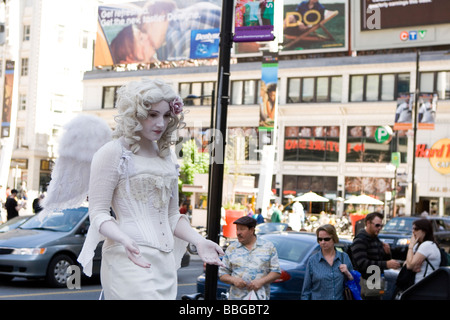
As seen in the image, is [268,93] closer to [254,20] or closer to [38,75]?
[254,20]

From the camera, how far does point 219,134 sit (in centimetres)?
800

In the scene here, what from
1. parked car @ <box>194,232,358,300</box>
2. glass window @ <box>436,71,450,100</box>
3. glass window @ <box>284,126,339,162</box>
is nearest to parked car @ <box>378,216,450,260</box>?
parked car @ <box>194,232,358,300</box>

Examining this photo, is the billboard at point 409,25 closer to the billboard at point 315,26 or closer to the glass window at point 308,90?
the billboard at point 315,26

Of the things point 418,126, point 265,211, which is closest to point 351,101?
point 418,126

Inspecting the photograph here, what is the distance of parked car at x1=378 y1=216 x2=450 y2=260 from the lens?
19612 mm

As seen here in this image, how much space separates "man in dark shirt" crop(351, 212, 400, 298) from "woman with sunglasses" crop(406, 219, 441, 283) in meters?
0.32

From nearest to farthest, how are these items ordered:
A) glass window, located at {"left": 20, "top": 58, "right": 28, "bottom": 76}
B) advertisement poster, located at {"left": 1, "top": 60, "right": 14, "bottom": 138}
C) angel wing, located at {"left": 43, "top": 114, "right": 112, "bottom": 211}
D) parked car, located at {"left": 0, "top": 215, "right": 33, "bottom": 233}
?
angel wing, located at {"left": 43, "top": 114, "right": 112, "bottom": 211}
parked car, located at {"left": 0, "top": 215, "right": 33, "bottom": 233}
advertisement poster, located at {"left": 1, "top": 60, "right": 14, "bottom": 138}
glass window, located at {"left": 20, "top": 58, "right": 28, "bottom": 76}

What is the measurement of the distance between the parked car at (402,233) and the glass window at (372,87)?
3260 centimetres

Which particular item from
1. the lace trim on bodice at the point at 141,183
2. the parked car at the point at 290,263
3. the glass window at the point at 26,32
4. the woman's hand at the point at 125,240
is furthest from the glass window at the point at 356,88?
the woman's hand at the point at 125,240

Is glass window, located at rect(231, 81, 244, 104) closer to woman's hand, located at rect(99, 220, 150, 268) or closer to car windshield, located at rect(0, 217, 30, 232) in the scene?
car windshield, located at rect(0, 217, 30, 232)

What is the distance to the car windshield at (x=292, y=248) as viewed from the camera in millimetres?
11234

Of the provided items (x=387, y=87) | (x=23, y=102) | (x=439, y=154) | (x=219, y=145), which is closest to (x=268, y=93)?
(x=439, y=154)
